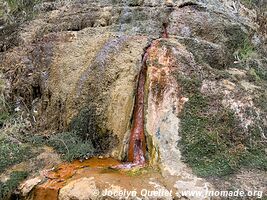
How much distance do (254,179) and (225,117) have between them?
863mm

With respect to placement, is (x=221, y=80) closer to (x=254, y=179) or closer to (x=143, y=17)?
(x=254, y=179)

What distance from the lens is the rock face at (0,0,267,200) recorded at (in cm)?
438

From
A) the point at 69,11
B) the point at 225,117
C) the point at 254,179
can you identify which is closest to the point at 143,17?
the point at 69,11

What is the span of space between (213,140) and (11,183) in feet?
7.24

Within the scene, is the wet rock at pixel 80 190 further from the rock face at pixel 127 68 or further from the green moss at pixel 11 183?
the green moss at pixel 11 183

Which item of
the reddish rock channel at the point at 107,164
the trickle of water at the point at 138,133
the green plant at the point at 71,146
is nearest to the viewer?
the reddish rock channel at the point at 107,164

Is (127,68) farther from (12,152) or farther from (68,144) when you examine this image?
(12,152)

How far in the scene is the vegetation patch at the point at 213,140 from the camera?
392 centimetres

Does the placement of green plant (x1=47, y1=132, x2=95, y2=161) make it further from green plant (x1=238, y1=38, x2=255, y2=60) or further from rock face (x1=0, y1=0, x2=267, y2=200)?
green plant (x1=238, y1=38, x2=255, y2=60)

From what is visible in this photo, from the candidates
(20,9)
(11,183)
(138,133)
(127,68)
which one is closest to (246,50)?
(127,68)

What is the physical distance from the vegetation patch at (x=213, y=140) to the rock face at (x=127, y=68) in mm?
93

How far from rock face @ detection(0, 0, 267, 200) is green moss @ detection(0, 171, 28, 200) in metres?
0.66

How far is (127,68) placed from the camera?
5.07 metres

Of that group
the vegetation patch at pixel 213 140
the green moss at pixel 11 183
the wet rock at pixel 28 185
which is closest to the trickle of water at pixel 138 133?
the vegetation patch at pixel 213 140
